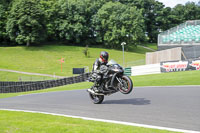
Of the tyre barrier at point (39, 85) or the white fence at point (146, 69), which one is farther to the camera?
the tyre barrier at point (39, 85)

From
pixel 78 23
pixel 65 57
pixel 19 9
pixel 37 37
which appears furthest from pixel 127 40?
pixel 19 9

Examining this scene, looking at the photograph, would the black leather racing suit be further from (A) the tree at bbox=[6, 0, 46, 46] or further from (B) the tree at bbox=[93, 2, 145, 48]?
(B) the tree at bbox=[93, 2, 145, 48]

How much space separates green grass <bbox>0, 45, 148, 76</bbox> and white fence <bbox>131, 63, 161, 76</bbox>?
65.1ft

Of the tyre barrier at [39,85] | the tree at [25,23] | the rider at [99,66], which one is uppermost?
the tree at [25,23]

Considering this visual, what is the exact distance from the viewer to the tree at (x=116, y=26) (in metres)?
70.0

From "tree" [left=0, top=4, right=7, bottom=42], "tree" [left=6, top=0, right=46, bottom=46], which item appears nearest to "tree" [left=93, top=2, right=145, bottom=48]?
"tree" [left=6, top=0, right=46, bottom=46]

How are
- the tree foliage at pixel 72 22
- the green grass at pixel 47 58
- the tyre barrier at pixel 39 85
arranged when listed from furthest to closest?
1. the tree foliage at pixel 72 22
2. the green grass at pixel 47 58
3. the tyre barrier at pixel 39 85

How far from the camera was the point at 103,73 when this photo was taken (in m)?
8.98

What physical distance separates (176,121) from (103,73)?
3.70 meters

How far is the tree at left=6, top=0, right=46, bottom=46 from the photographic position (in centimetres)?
5978

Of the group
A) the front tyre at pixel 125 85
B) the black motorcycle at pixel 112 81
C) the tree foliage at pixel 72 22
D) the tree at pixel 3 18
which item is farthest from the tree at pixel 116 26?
the front tyre at pixel 125 85

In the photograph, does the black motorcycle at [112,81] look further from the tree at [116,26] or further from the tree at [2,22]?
the tree at [116,26]

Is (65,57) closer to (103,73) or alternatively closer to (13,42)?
(13,42)

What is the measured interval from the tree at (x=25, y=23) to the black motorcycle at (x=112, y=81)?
5375 cm
